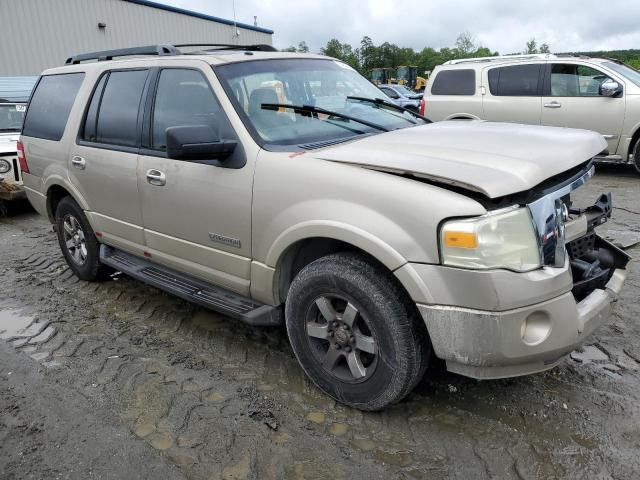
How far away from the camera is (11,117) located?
328 inches

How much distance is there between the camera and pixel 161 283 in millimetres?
3707

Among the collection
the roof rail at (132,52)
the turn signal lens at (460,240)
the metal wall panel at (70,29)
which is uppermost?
the metal wall panel at (70,29)

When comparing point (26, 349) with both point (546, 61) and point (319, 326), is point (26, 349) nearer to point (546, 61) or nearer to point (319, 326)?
point (319, 326)

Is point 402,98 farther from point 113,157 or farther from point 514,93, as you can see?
→ point 113,157

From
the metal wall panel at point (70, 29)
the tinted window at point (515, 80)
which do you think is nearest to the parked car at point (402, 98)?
the tinted window at point (515, 80)

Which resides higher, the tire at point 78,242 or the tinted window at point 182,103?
the tinted window at point 182,103

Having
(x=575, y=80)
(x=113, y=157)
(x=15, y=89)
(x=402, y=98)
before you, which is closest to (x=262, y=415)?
(x=113, y=157)

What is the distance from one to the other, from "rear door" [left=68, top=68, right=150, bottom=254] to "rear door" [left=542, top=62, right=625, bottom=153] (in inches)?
278

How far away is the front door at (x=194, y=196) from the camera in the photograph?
309 cm

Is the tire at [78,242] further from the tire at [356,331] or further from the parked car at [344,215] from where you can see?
the tire at [356,331]

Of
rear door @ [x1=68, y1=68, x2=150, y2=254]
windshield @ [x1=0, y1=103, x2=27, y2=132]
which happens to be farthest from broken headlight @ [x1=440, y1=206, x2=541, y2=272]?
windshield @ [x1=0, y1=103, x2=27, y2=132]

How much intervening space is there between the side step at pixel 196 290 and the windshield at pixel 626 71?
25.5ft

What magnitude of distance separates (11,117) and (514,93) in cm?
810

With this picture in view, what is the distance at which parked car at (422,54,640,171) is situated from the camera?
830 centimetres
